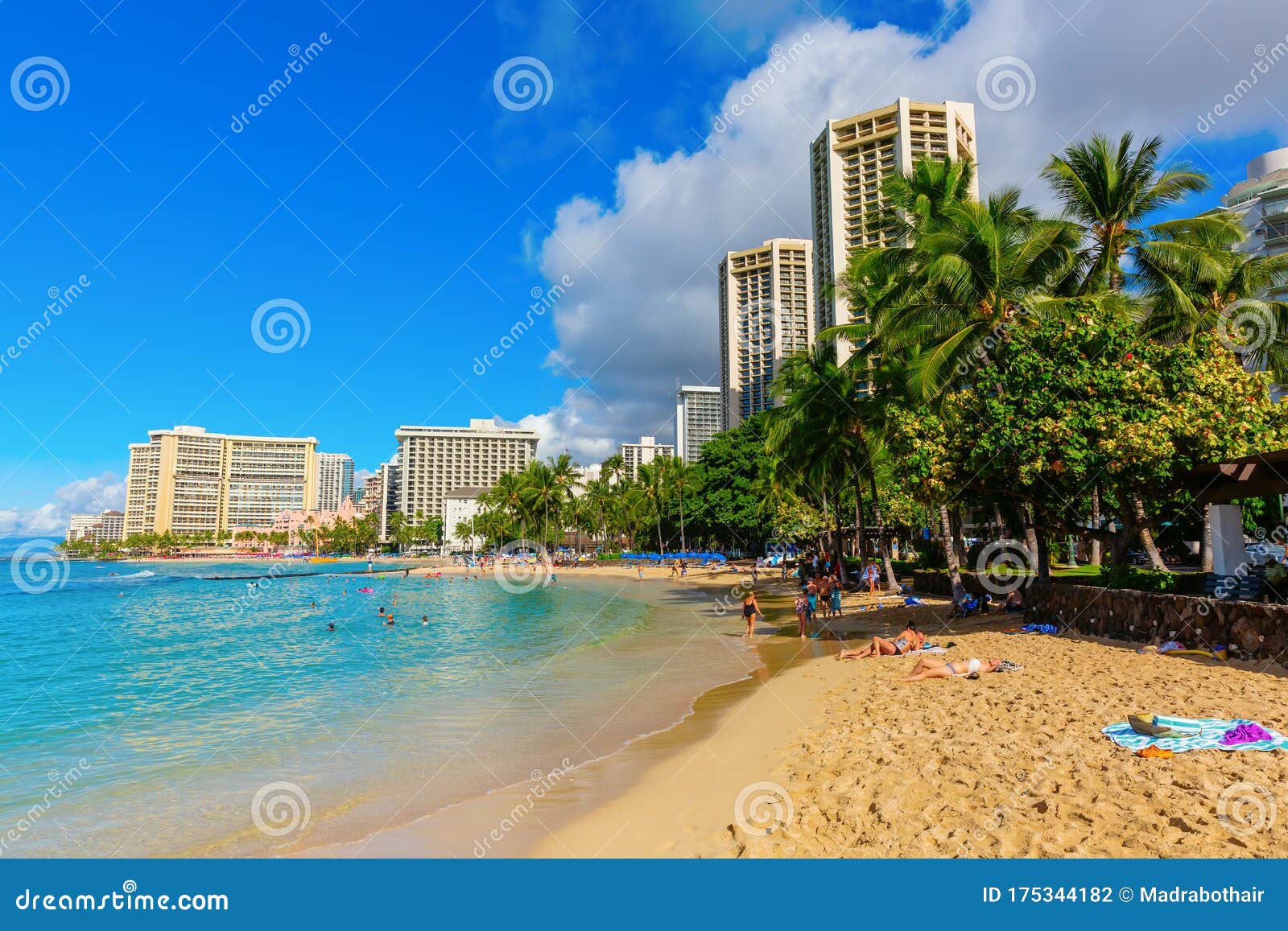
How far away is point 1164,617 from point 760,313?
4511 inches

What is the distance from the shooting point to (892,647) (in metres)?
14.1

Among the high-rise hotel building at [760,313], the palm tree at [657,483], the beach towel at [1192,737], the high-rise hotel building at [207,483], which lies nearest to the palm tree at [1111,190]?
the beach towel at [1192,737]

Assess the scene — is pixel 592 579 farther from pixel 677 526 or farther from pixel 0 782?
pixel 0 782

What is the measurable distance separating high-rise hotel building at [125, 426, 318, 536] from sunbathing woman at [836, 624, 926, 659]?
18663 centimetres

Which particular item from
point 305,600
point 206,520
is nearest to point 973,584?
point 305,600

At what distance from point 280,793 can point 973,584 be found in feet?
61.3

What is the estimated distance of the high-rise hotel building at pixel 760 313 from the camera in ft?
394

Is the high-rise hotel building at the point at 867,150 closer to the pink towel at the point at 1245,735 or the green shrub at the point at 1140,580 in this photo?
the green shrub at the point at 1140,580

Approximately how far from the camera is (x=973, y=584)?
2033 centimetres

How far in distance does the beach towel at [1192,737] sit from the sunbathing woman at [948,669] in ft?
13.3

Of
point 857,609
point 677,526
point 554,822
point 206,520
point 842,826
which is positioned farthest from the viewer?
point 206,520

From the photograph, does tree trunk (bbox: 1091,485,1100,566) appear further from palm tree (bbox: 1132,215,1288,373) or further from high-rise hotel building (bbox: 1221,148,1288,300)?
high-rise hotel building (bbox: 1221,148,1288,300)

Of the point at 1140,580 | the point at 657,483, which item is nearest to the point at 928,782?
the point at 1140,580

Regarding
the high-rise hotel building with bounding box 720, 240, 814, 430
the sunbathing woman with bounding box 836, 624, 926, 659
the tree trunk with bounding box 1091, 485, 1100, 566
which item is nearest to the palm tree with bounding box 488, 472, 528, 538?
the high-rise hotel building with bounding box 720, 240, 814, 430
